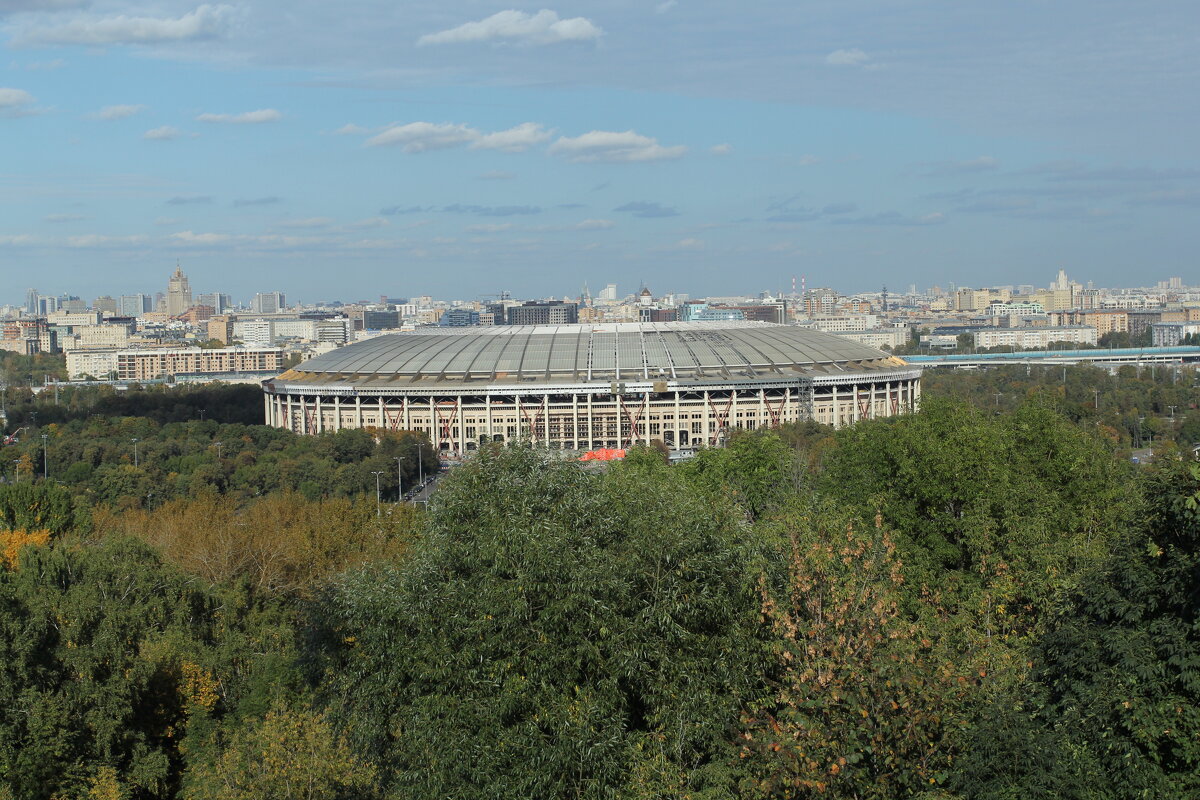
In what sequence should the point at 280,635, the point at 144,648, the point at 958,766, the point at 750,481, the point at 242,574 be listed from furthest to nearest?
1. the point at 750,481
2. the point at 242,574
3. the point at 280,635
4. the point at 144,648
5. the point at 958,766

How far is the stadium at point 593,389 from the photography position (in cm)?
7738

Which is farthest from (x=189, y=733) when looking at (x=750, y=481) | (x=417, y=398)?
(x=417, y=398)

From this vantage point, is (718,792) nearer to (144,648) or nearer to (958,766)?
(958,766)

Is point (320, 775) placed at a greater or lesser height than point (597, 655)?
lesser

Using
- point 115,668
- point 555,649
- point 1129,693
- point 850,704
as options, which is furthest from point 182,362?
point 1129,693

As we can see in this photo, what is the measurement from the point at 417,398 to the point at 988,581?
188 feet

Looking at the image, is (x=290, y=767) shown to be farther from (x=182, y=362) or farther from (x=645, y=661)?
(x=182, y=362)

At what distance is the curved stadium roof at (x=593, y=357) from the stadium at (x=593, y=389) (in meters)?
0.12

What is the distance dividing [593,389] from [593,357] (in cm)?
543

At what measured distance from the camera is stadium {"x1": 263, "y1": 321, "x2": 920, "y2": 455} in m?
77.4

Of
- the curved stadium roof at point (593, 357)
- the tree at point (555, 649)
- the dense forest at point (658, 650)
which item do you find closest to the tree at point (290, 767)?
the dense forest at point (658, 650)

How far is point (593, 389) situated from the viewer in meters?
77.4

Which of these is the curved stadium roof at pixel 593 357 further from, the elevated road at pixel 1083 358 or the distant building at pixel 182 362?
the distant building at pixel 182 362

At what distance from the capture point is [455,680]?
17.6 m
